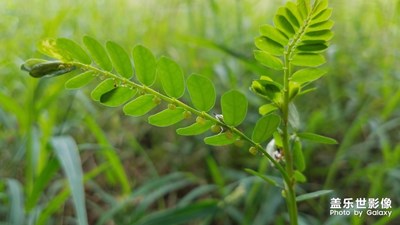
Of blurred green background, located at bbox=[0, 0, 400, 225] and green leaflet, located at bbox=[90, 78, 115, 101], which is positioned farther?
blurred green background, located at bbox=[0, 0, 400, 225]

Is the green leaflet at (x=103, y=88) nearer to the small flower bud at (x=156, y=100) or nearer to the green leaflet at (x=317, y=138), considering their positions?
the small flower bud at (x=156, y=100)

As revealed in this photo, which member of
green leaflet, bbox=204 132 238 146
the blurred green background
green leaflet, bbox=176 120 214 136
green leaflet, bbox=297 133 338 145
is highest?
green leaflet, bbox=176 120 214 136

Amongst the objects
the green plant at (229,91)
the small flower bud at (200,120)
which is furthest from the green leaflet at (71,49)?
the small flower bud at (200,120)

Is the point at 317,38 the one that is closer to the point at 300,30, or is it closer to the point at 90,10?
the point at 300,30

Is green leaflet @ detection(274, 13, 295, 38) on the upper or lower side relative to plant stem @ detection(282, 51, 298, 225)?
upper

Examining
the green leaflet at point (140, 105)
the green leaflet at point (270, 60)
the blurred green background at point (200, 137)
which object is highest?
the green leaflet at point (270, 60)

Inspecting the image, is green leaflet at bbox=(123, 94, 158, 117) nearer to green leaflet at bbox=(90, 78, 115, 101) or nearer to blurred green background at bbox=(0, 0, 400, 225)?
green leaflet at bbox=(90, 78, 115, 101)

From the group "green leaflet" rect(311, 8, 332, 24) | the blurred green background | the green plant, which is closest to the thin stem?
the green plant

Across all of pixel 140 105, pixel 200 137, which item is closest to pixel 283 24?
pixel 140 105

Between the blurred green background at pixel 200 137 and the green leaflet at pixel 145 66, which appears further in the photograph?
the blurred green background at pixel 200 137
